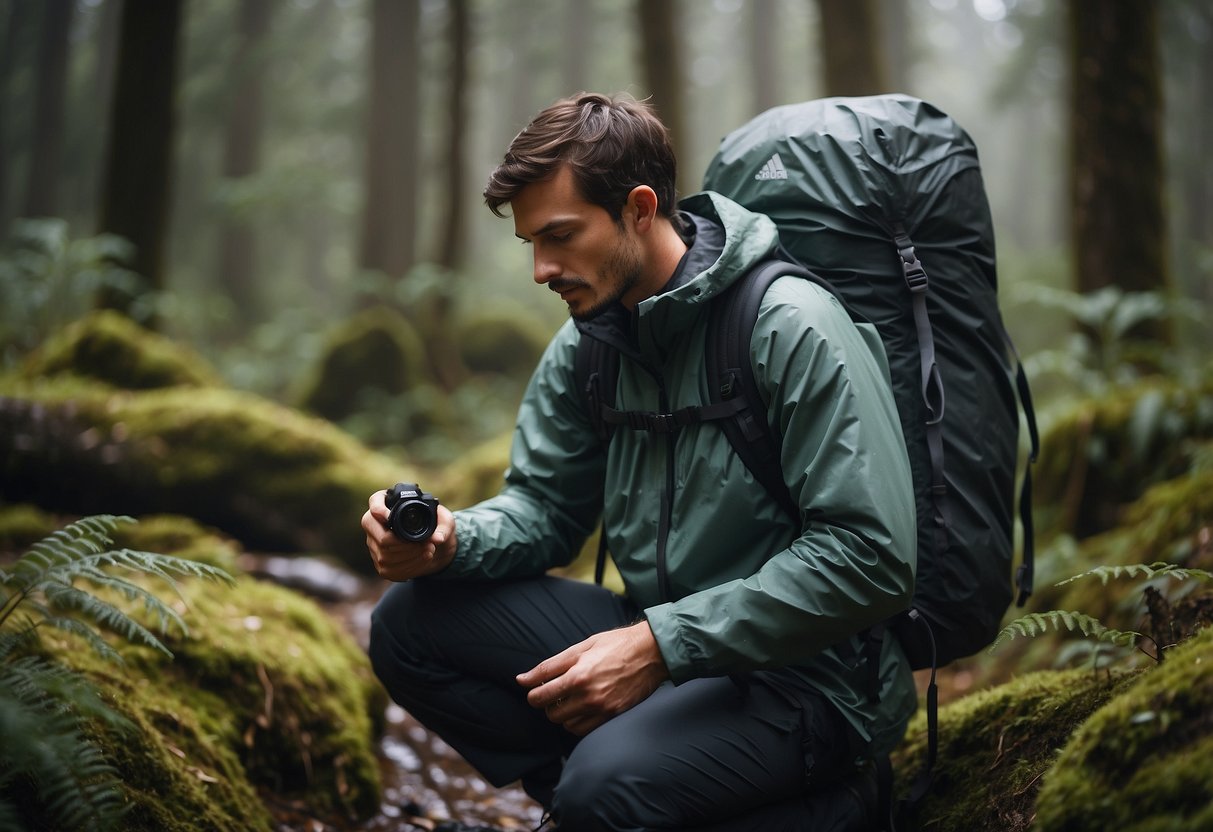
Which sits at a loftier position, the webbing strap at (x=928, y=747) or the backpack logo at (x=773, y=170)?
the backpack logo at (x=773, y=170)

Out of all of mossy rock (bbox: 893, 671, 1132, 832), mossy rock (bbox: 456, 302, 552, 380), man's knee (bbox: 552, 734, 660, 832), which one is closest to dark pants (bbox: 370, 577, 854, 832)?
man's knee (bbox: 552, 734, 660, 832)

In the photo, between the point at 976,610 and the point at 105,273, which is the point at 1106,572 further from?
the point at 105,273

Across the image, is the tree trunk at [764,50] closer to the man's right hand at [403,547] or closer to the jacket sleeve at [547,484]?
the jacket sleeve at [547,484]

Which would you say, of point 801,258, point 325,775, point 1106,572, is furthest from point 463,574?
point 1106,572

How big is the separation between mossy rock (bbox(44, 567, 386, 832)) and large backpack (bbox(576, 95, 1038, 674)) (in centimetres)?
160

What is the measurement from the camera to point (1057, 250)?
20344 mm

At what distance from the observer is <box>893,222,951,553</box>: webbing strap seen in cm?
250

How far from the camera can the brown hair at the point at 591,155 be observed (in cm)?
262

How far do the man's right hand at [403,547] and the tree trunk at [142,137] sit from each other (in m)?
7.36

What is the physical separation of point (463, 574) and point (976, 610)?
1.54 m

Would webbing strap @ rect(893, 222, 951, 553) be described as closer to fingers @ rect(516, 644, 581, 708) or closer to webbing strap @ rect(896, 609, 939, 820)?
webbing strap @ rect(896, 609, 939, 820)

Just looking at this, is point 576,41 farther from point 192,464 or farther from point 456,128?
point 192,464

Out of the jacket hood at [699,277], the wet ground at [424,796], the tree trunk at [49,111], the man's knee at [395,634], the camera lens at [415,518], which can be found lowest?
the wet ground at [424,796]

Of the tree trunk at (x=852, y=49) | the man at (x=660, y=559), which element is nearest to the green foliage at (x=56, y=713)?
the man at (x=660, y=559)
